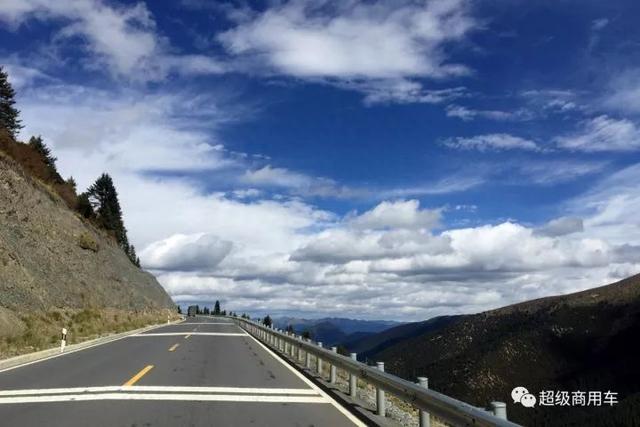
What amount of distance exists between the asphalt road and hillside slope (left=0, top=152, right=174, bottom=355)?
29.3 ft

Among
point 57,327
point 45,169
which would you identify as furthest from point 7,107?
point 57,327

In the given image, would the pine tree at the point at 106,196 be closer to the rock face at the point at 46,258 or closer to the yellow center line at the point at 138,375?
the rock face at the point at 46,258

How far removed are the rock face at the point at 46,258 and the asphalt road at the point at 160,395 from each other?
39.3ft

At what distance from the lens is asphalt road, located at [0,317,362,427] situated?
357 inches

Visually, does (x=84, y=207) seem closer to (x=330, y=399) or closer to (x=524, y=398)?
(x=330, y=399)

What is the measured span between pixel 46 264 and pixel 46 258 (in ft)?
2.35

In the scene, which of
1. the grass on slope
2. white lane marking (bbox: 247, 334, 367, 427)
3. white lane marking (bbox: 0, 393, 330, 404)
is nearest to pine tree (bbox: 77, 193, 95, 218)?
the grass on slope

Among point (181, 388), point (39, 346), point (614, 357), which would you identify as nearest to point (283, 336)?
point (39, 346)

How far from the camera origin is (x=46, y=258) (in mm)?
42375

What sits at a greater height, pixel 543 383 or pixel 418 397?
pixel 418 397

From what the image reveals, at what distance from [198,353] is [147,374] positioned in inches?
268

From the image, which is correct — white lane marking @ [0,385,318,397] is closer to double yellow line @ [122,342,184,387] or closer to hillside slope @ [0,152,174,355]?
double yellow line @ [122,342,184,387]

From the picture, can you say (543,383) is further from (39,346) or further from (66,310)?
(39,346)

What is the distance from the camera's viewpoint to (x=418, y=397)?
8133 millimetres
